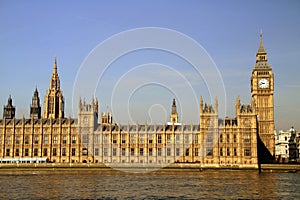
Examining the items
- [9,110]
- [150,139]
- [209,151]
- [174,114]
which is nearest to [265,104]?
[209,151]

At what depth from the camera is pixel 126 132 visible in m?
112

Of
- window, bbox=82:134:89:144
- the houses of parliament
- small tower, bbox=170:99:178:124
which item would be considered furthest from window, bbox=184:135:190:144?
small tower, bbox=170:99:178:124

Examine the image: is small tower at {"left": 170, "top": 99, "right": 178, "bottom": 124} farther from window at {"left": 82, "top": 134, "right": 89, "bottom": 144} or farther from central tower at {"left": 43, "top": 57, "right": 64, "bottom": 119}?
window at {"left": 82, "top": 134, "right": 89, "bottom": 144}

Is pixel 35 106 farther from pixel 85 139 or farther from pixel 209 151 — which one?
pixel 209 151

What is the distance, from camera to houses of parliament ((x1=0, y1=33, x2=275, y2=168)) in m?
107

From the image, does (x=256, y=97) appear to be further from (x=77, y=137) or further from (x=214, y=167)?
(x=77, y=137)

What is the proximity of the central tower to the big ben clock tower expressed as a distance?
185ft

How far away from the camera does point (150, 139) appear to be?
112 m

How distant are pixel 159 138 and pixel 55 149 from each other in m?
25.4

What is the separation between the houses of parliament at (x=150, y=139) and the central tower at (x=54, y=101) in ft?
65.5

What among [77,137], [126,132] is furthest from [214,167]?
[77,137]

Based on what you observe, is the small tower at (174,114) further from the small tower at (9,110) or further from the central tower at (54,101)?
the small tower at (9,110)

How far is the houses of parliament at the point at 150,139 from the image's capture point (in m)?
107

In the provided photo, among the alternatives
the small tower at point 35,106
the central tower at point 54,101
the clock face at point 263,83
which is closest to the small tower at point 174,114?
the central tower at point 54,101
